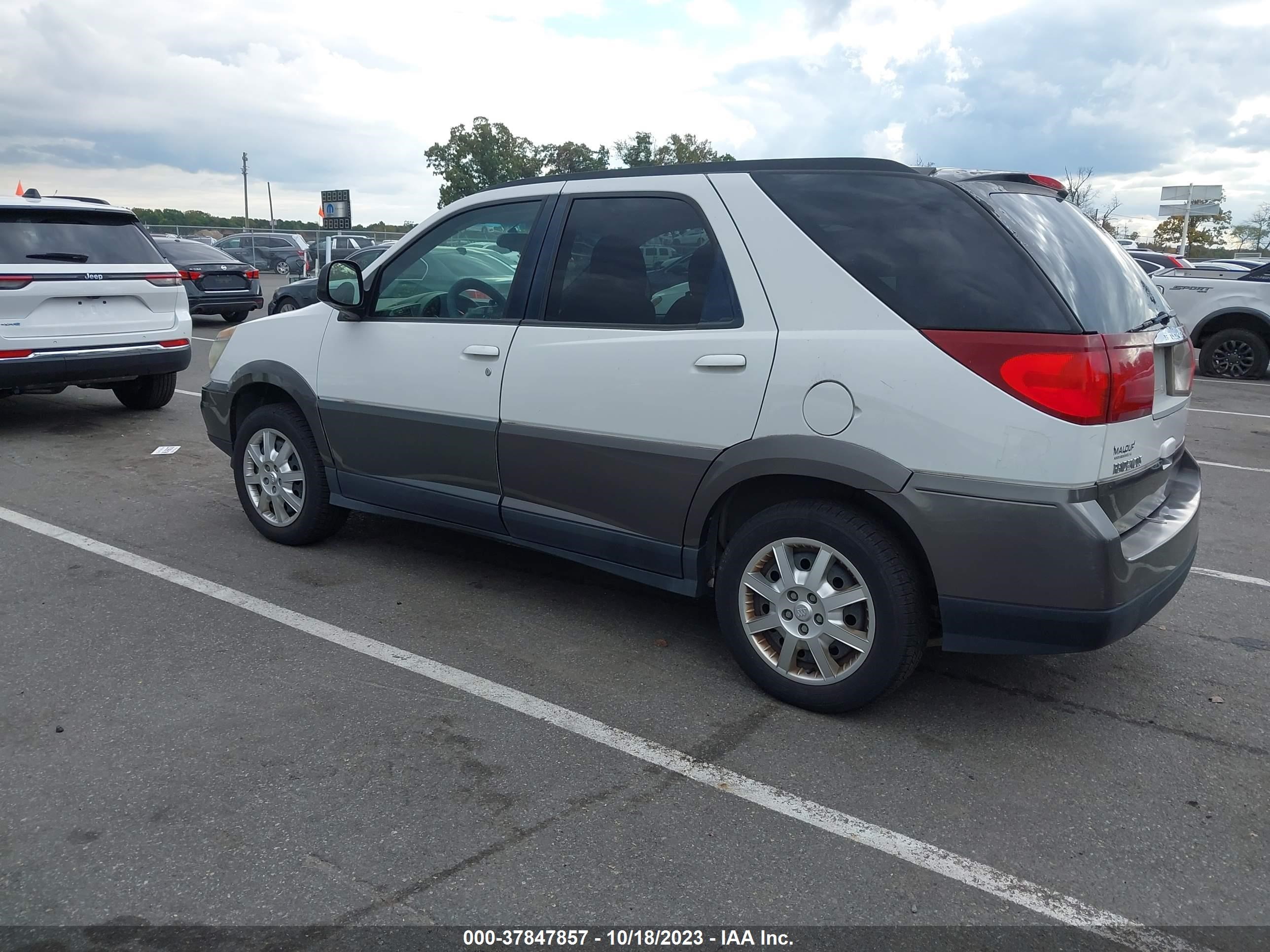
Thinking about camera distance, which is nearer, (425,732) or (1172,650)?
(425,732)

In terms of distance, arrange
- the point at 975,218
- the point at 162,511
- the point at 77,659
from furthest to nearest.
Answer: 1. the point at 162,511
2. the point at 77,659
3. the point at 975,218

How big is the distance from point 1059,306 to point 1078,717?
1492 millimetres

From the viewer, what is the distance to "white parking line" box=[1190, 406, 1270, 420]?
1055cm

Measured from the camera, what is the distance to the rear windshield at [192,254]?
17.2m

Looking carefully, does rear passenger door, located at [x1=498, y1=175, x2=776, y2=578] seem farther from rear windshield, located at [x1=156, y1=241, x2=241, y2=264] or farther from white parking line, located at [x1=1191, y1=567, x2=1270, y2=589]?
rear windshield, located at [x1=156, y1=241, x2=241, y2=264]

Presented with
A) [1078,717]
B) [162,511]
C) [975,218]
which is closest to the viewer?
[975,218]

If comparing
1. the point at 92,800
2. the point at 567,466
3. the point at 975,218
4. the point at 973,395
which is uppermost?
the point at 975,218

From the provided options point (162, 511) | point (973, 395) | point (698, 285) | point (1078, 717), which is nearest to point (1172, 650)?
point (1078, 717)

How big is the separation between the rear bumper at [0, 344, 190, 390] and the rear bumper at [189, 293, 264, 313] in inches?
348

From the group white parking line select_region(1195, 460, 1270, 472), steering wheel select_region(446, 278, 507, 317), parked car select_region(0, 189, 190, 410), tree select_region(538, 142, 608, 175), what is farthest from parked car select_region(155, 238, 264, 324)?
tree select_region(538, 142, 608, 175)

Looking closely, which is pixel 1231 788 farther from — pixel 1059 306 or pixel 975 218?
pixel 975 218

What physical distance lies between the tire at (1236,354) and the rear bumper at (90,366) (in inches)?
481

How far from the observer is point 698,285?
3766 millimetres

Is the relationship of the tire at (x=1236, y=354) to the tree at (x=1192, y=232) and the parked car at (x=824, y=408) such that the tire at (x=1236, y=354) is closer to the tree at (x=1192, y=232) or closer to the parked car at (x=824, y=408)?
the parked car at (x=824, y=408)
